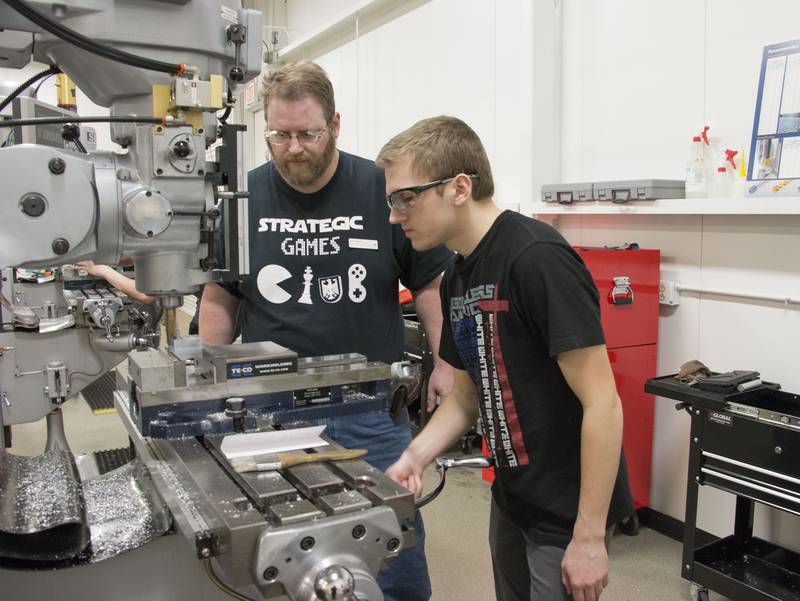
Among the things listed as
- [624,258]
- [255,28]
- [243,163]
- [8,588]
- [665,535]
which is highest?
[255,28]

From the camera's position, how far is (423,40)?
407cm

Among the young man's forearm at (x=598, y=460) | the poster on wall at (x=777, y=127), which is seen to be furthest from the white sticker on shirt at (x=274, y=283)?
the poster on wall at (x=777, y=127)

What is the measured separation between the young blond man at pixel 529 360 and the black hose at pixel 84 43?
44 centimetres

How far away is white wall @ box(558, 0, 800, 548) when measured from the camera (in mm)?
2371

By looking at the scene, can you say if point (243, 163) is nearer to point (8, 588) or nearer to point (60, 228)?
point (60, 228)

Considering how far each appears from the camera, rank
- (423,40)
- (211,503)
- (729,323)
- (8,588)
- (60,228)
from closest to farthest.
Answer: (211,503), (60,228), (8,588), (729,323), (423,40)

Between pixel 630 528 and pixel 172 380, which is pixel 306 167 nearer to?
pixel 172 380

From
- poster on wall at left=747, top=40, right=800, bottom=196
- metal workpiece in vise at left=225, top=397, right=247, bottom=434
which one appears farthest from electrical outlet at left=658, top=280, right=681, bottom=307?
metal workpiece in vise at left=225, top=397, right=247, bottom=434

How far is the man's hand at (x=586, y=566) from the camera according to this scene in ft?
3.83

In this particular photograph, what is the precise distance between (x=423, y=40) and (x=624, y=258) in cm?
211

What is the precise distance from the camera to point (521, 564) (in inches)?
55.0

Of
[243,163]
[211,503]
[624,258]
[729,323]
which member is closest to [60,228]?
[243,163]

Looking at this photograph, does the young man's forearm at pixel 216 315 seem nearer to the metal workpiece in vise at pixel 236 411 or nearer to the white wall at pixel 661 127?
the metal workpiece in vise at pixel 236 411

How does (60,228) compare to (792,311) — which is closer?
(60,228)
